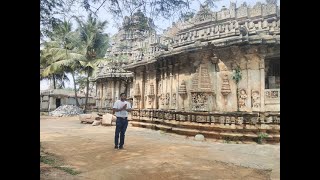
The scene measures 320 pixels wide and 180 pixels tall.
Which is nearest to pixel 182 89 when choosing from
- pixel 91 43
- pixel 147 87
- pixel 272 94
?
pixel 272 94

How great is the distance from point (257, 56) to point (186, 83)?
3.39 m

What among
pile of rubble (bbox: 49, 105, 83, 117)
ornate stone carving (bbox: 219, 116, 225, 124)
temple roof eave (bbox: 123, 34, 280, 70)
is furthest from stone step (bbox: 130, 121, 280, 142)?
pile of rubble (bbox: 49, 105, 83, 117)

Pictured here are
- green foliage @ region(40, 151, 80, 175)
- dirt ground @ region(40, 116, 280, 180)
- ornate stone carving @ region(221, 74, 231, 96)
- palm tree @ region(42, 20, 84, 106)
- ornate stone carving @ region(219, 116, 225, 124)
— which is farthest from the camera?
palm tree @ region(42, 20, 84, 106)

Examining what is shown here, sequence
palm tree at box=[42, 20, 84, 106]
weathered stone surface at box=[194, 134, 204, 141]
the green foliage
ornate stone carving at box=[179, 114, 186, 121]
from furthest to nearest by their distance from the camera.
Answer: palm tree at box=[42, 20, 84, 106] < ornate stone carving at box=[179, 114, 186, 121] < weathered stone surface at box=[194, 134, 204, 141] < the green foliage

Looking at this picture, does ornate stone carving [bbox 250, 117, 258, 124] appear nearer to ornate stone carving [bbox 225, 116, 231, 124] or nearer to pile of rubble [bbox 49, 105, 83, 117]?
ornate stone carving [bbox 225, 116, 231, 124]

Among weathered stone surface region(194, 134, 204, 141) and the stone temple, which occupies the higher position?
the stone temple

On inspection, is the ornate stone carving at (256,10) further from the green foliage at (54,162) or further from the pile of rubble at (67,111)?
the pile of rubble at (67,111)

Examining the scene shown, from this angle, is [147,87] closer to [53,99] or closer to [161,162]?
[161,162]

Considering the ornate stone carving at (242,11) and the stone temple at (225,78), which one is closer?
the stone temple at (225,78)

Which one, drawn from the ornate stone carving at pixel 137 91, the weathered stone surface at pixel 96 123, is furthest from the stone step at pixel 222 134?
the weathered stone surface at pixel 96 123

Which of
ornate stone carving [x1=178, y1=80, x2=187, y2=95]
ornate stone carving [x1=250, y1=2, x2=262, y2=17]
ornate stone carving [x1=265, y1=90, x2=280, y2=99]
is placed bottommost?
ornate stone carving [x1=265, y1=90, x2=280, y2=99]
